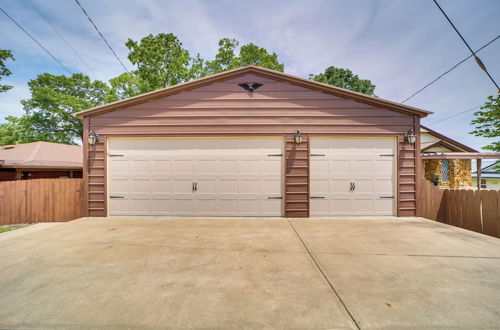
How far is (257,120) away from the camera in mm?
5336

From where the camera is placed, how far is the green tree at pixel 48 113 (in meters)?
19.2

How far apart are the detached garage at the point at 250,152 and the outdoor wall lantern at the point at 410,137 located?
0.04 m

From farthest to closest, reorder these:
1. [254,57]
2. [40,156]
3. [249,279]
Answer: [254,57]
[40,156]
[249,279]

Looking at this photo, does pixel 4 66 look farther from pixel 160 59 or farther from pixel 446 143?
pixel 446 143

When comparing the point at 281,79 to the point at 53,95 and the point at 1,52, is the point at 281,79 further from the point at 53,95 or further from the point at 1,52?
the point at 53,95

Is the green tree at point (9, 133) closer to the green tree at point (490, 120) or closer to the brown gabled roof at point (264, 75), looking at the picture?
the brown gabled roof at point (264, 75)

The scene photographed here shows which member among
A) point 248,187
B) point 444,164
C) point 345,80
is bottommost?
point 248,187

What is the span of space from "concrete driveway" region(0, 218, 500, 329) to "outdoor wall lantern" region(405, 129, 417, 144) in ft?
7.92

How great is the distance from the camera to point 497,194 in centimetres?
407

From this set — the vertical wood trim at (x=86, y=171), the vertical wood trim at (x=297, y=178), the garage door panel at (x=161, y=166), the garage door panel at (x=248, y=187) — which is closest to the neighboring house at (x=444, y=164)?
the vertical wood trim at (x=297, y=178)

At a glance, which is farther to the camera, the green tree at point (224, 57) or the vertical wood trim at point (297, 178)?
the green tree at point (224, 57)

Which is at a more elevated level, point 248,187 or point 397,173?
point 397,173

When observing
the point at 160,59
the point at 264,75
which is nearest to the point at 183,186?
the point at 264,75

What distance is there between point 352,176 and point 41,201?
887cm
